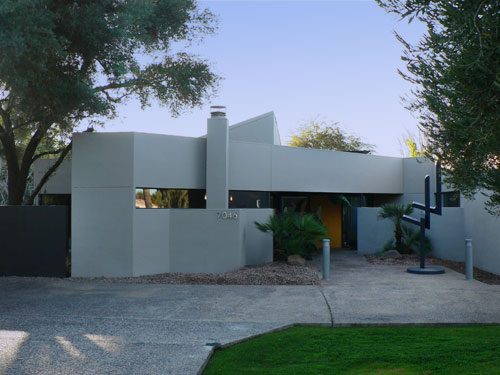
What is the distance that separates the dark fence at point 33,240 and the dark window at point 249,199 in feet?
16.5

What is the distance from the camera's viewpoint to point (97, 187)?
13.2 m

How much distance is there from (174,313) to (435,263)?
9.99 m

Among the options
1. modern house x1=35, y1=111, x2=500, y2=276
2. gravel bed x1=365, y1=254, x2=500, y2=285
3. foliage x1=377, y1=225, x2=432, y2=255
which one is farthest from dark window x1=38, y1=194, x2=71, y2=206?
foliage x1=377, y1=225, x2=432, y2=255

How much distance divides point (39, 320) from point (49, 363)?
7.96 feet

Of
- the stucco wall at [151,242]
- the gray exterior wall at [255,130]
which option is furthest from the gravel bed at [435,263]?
the stucco wall at [151,242]

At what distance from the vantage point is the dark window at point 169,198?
43.7 feet

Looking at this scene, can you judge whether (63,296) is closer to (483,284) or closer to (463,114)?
(463,114)

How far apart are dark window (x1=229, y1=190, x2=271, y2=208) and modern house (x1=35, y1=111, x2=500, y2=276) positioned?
3 cm

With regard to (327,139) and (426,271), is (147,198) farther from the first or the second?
(327,139)

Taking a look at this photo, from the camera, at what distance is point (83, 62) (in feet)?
44.6

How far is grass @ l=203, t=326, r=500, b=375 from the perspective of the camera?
18.6 ft

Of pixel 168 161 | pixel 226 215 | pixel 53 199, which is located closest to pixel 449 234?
pixel 226 215

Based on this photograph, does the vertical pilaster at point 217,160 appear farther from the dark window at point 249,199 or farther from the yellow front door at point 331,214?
the yellow front door at point 331,214

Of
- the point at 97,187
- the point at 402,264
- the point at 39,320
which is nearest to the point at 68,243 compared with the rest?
the point at 97,187
